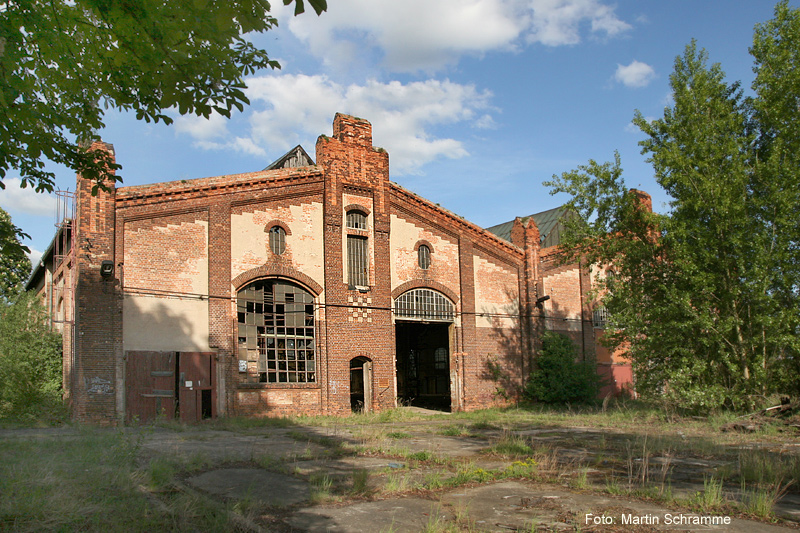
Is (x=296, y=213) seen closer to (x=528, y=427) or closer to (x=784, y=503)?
(x=528, y=427)

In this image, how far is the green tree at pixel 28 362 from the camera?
18.6 m

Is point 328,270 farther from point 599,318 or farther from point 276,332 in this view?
point 599,318

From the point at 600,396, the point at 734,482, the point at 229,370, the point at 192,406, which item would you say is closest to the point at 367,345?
Result: the point at 229,370

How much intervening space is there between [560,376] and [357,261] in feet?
31.6

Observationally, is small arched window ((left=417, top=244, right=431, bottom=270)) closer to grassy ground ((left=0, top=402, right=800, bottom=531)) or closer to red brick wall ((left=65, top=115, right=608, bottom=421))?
red brick wall ((left=65, top=115, right=608, bottom=421))

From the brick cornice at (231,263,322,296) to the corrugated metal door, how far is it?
119 inches

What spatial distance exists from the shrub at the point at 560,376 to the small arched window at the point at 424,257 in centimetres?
611

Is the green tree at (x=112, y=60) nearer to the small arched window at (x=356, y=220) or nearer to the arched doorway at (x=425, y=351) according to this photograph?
the small arched window at (x=356, y=220)

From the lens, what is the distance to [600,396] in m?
26.5

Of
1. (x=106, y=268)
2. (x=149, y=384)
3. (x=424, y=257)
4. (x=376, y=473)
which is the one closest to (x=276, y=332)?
(x=149, y=384)

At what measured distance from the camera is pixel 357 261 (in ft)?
69.4

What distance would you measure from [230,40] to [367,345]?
640 inches

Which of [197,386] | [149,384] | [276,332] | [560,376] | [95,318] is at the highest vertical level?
[95,318]

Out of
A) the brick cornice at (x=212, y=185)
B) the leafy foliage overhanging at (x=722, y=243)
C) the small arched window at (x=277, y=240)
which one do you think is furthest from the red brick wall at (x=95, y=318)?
the leafy foliage overhanging at (x=722, y=243)
